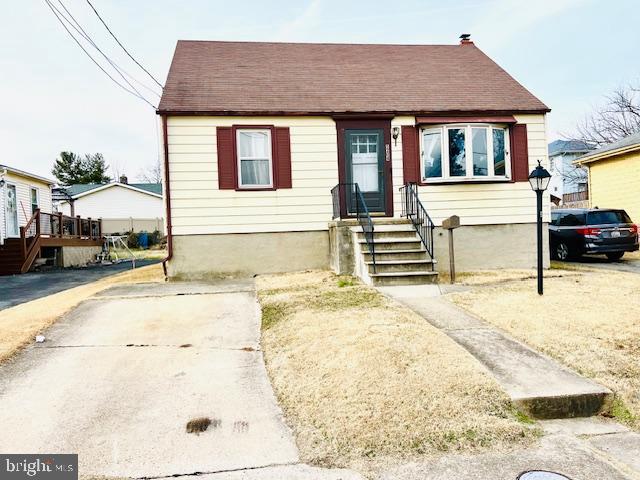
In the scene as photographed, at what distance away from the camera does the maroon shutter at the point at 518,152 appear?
1059 cm

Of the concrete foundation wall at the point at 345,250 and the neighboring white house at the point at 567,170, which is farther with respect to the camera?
the neighboring white house at the point at 567,170

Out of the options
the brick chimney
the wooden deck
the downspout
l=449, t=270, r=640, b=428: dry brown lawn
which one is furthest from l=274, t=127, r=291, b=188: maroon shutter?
the wooden deck

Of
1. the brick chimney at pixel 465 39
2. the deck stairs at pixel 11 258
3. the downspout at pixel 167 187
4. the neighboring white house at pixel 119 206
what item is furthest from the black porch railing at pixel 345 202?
the neighboring white house at pixel 119 206

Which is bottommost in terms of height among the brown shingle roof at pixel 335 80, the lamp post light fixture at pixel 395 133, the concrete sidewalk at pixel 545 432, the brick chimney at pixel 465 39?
the concrete sidewalk at pixel 545 432

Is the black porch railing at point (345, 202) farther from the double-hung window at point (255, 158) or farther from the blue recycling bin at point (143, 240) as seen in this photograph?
the blue recycling bin at point (143, 240)

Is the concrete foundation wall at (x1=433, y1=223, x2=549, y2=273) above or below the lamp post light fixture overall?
below

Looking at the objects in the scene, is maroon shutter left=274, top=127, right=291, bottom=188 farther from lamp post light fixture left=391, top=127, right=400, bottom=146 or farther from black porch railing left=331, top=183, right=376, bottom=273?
lamp post light fixture left=391, top=127, right=400, bottom=146

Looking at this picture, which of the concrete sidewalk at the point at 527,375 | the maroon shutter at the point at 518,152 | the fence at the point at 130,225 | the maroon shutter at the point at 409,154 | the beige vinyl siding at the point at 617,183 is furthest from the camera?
the fence at the point at 130,225

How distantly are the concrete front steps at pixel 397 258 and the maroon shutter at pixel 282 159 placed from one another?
210 centimetres

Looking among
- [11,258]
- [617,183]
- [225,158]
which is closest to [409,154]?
[225,158]

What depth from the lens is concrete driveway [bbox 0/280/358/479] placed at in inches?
116

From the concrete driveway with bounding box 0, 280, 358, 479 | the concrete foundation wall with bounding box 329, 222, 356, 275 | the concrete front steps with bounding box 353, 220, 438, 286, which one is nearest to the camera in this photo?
the concrete driveway with bounding box 0, 280, 358, 479

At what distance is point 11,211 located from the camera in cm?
1897

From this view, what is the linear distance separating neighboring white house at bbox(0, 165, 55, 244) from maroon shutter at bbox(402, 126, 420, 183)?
51.4 feet
